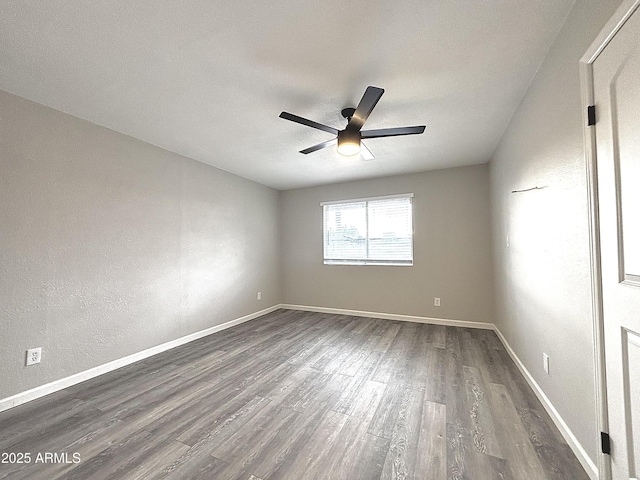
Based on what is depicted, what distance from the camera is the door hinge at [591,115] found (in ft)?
3.80

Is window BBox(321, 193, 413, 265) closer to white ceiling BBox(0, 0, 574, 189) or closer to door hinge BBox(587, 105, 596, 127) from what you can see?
white ceiling BBox(0, 0, 574, 189)

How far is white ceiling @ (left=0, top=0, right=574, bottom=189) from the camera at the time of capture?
133 cm

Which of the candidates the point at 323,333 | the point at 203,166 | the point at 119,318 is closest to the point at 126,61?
the point at 203,166

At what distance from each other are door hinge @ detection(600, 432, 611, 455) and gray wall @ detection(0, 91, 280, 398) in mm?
3673

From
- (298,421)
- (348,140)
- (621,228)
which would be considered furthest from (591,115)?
(298,421)

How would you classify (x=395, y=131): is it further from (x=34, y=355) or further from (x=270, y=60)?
(x=34, y=355)

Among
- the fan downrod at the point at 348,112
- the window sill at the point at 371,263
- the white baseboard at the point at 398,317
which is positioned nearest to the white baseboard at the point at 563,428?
the white baseboard at the point at 398,317

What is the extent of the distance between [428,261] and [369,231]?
3.59ft

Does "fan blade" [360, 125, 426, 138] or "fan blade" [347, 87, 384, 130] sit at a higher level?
"fan blade" [347, 87, 384, 130]

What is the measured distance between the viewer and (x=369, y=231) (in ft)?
14.8

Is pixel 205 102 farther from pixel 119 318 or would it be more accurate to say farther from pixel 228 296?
pixel 228 296

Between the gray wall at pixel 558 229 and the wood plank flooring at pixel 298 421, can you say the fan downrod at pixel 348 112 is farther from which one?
the wood plank flooring at pixel 298 421

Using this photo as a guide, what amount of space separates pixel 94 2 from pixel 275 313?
4.38 m

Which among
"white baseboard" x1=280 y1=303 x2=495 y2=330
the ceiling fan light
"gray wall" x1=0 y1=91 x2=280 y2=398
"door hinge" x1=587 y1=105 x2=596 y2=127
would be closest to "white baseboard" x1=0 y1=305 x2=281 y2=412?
"gray wall" x1=0 y1=91 x2=280 y2=398
